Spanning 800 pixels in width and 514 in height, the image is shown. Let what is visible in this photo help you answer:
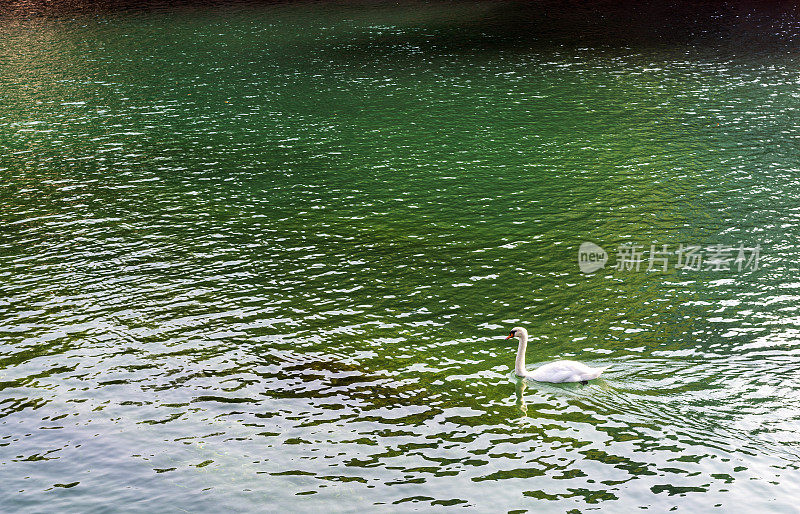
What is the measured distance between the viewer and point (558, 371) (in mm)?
18078

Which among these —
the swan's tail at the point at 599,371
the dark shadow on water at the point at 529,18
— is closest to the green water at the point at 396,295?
the swan's tail at the point at 599,371

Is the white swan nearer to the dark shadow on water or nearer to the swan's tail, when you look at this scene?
the swan's tail

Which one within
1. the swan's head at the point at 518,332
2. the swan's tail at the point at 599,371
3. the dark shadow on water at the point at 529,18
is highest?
the dark shadow on water at the point at 529,18

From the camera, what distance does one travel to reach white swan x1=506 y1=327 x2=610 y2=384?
17.9m

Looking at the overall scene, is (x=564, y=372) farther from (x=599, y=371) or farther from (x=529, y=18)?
(x=529, y=18)

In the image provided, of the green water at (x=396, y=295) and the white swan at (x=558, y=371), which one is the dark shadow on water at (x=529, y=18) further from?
the white swan at (x=558, y=371)

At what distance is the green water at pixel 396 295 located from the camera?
51.8 feet

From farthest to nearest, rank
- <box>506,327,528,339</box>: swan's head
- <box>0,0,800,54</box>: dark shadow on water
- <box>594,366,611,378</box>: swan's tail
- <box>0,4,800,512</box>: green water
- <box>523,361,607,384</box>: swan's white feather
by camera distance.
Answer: <box>0,0,800,54</box>: dark shadow on water → <box>506,327,528,339</box>: swan's head → <box>594,366,611,378</box>: swan's tail → <box>523,361,607,384</box>: swan's white feather → <box>0,4,800,512</box>: green water

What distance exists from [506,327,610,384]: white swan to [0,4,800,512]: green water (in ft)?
1.13

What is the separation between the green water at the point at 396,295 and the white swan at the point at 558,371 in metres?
0.34

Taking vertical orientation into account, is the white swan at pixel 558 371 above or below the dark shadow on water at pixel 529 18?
below

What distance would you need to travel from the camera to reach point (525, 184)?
31750mm

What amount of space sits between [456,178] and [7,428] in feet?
63.6

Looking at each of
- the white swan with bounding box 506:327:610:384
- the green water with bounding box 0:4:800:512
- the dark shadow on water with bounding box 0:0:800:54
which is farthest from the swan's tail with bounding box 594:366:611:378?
the dark shadow on water with bounding box 0:0:800:54
